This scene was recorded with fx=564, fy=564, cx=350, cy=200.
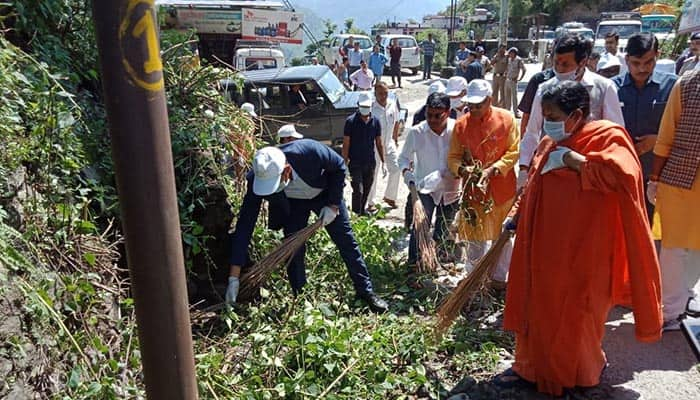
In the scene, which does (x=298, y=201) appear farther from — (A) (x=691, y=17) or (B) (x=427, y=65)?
(B) (x=427, y=65)

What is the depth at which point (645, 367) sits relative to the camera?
131 inches

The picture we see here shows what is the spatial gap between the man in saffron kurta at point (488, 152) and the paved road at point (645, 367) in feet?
3.05

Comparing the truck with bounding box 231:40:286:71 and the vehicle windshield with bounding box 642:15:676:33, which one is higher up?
the vehicle windshield with bounding box 642:15:676:33

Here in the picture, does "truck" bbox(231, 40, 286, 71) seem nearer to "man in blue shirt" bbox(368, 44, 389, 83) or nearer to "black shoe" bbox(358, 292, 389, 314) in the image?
"man in blue shirt" bbox(368, 44, 389, 83)

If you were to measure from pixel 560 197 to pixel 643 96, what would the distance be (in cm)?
181

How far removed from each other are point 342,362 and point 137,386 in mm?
1082

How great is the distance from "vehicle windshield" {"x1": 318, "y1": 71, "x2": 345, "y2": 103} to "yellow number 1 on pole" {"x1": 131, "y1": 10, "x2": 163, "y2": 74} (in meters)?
7.92

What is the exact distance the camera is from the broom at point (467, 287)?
Answer: 11.3 ft

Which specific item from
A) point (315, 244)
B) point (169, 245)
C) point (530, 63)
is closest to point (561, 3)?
point (530, 63)

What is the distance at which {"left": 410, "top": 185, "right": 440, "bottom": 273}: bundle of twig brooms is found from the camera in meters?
4.50

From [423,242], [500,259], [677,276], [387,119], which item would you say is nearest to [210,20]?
[387,119]

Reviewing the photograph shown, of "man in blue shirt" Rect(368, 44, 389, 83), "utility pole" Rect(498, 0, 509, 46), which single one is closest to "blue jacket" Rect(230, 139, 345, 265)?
"man in blue shirt" Rect(368, 44, 389, 83)

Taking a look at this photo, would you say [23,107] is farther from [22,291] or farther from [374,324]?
[374,324]

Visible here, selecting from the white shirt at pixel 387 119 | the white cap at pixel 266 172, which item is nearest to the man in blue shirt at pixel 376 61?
the white shirt at pixel 387 119
